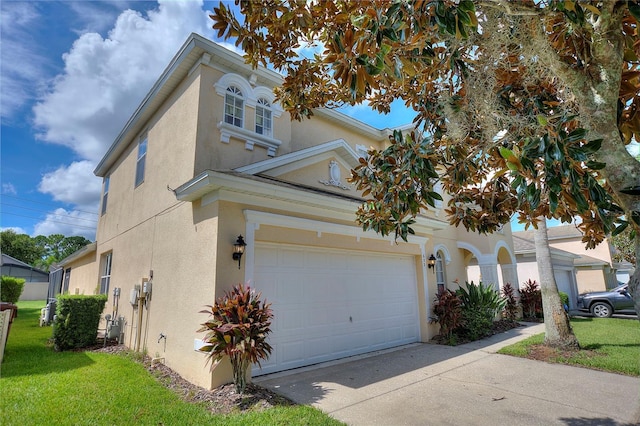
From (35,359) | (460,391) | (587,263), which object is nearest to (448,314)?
(460,391)

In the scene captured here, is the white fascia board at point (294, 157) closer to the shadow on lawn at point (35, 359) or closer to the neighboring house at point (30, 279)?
the shadow on lawn at point (35, 359)

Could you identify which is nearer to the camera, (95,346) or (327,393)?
(327,393)

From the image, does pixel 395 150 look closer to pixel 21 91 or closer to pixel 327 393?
pixel 327 393

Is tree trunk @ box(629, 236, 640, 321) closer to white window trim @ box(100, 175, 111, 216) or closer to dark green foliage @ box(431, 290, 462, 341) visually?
dark green foliage @ box(431, 290, 462, 341)

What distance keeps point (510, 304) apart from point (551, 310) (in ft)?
17.1

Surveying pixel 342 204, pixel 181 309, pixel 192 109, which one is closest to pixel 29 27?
pixel 192 109

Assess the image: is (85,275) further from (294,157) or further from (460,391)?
(460,391)

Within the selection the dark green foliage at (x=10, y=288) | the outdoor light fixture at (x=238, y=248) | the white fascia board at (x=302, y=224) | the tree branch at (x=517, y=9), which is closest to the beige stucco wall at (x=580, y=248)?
the white fascia board at (x=302, y=224)

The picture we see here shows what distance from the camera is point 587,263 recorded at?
23953 millimetres

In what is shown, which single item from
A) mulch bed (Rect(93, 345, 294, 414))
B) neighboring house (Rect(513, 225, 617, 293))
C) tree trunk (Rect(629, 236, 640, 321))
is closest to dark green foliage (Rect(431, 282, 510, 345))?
mulch bed (Rect(93, 345, 294, 414))

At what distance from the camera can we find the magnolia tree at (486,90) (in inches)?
101

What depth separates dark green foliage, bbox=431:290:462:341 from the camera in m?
9.70

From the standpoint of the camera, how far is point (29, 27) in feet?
22.0

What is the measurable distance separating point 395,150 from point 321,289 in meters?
4.38
